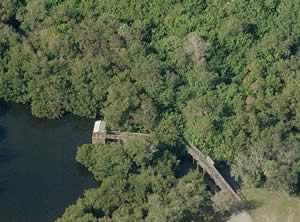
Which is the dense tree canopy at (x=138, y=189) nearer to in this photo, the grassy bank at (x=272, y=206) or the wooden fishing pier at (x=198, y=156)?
the wooden fishing pier at (x=198, y=156)

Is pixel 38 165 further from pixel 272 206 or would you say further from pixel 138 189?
pixel 272 206

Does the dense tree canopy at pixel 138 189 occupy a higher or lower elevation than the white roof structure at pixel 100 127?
lower

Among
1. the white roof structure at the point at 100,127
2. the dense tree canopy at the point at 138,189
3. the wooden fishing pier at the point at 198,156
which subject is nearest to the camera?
the dense tree canopy at the point at 138,189

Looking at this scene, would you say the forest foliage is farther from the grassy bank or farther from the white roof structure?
the grassy bank

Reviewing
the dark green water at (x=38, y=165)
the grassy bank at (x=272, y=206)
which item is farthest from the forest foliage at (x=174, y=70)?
the dark green water at (x=38, y=165)

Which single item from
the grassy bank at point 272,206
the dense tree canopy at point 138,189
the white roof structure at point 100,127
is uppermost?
the white roof structure at point 100,127

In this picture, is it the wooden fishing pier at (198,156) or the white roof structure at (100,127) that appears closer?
the wooden fishing pier at (198,156)

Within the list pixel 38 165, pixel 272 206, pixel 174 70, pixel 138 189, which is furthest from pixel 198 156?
pixel 38 165

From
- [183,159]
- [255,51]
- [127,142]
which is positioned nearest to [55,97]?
[127,142]
